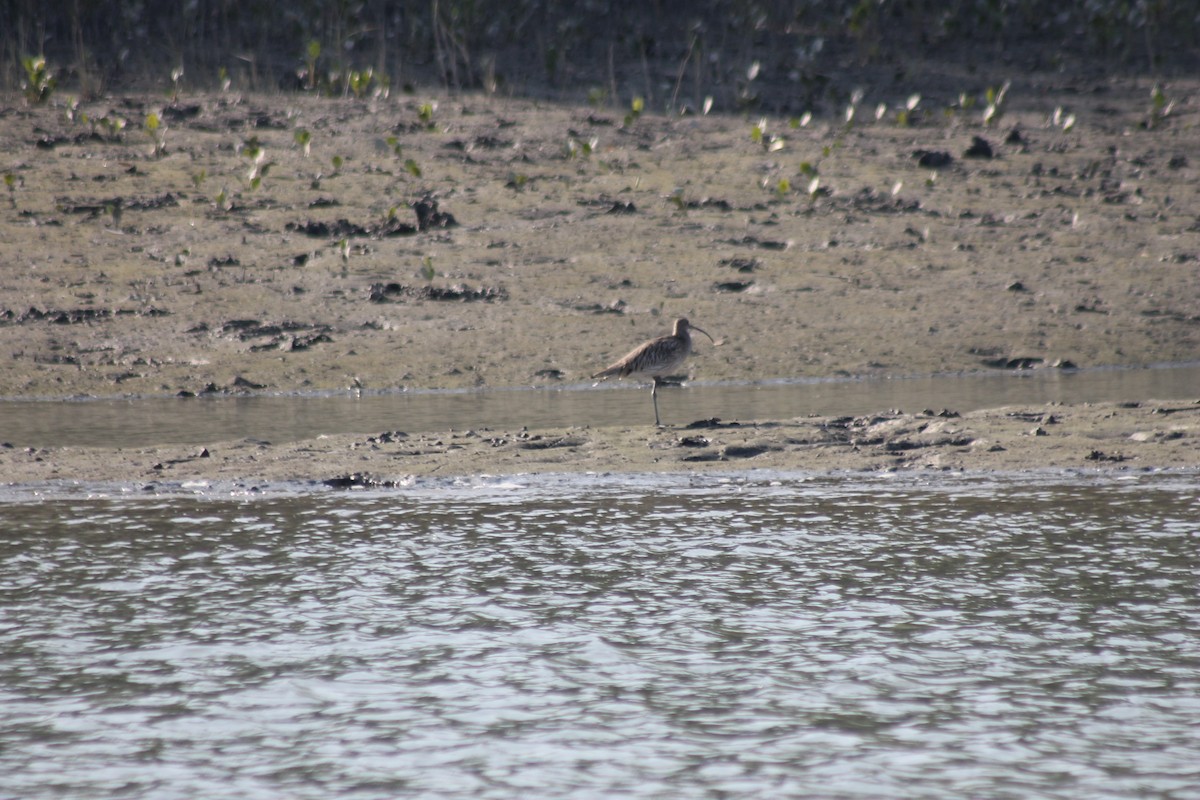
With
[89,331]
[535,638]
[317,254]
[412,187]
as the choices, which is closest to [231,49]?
[412,187]

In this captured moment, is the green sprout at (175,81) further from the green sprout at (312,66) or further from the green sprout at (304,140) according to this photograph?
the green sprout at (304,140)

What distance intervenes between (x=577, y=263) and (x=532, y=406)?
4518mm

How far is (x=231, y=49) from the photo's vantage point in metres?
23.8

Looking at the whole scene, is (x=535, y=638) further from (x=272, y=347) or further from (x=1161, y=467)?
(x=272, y=347)

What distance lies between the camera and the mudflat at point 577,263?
9.46 metres

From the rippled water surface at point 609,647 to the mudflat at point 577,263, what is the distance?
1.52m

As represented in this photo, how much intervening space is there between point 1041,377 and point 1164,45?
15.7 metres

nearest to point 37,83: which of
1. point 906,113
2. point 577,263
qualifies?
point 577,263

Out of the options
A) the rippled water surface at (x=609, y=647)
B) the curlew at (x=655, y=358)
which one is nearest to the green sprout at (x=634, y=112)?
the curlew at (x=655, y=358)

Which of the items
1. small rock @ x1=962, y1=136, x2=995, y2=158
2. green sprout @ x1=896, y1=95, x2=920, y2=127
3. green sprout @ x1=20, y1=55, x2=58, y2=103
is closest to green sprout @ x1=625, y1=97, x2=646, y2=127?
green sprout @ x1=896, y1=95, x2=920, y2=127

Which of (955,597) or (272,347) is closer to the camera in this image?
(955,597)

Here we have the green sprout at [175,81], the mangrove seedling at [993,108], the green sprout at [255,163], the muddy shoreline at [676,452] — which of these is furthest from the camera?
the mangrove seedling at [993,108]

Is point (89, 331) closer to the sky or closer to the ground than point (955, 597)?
closer to the sky

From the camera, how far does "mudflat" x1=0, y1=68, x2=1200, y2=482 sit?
31.0 ft
